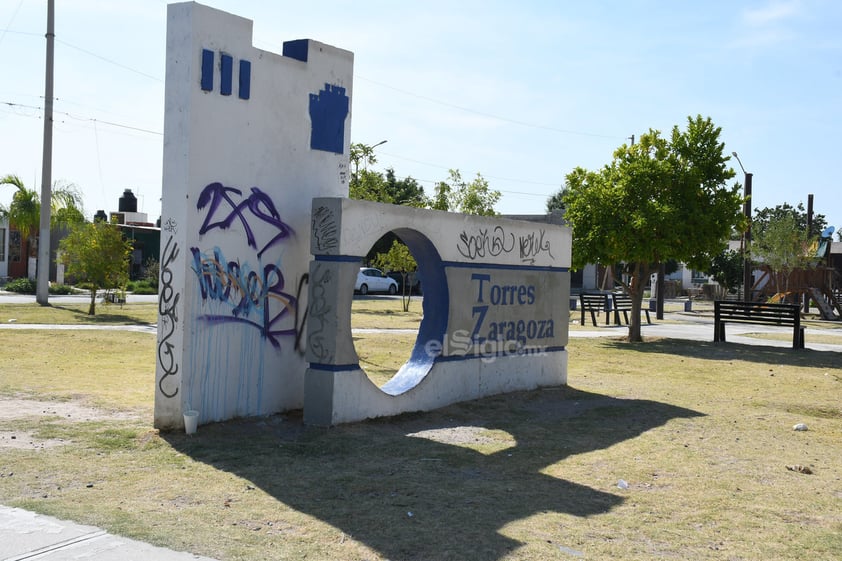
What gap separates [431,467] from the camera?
7.06 meters

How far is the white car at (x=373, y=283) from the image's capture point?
42.1 m

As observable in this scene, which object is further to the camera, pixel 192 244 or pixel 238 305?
pixel 238 305

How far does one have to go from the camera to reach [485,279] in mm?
10609

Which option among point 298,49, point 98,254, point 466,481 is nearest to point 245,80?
point 298,49

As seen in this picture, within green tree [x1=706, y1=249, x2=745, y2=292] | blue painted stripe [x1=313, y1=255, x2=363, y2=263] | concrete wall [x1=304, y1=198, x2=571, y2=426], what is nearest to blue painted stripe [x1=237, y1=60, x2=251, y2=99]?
concrete wall [x1=304, y1=198, x2=571, y2=426]

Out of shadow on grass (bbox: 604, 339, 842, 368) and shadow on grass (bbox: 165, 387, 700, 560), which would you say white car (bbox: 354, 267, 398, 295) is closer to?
shadow on grass (bbox: 604, 339, 842, 368)

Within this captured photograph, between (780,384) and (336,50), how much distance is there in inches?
323

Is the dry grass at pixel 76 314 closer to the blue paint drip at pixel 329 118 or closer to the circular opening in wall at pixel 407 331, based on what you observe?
the circular opening in wall at pixel 407 331

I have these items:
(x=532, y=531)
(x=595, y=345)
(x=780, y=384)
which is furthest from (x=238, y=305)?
(x=595, y=345)

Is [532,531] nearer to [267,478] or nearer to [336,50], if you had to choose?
[267,478]

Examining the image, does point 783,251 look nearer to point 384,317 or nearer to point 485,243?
point 384,317

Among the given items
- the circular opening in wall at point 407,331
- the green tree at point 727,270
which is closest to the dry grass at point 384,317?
the circular opening in wall at point 407,331

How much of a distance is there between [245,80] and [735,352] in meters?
12.6

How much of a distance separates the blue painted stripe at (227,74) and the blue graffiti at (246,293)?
1.54 meters
